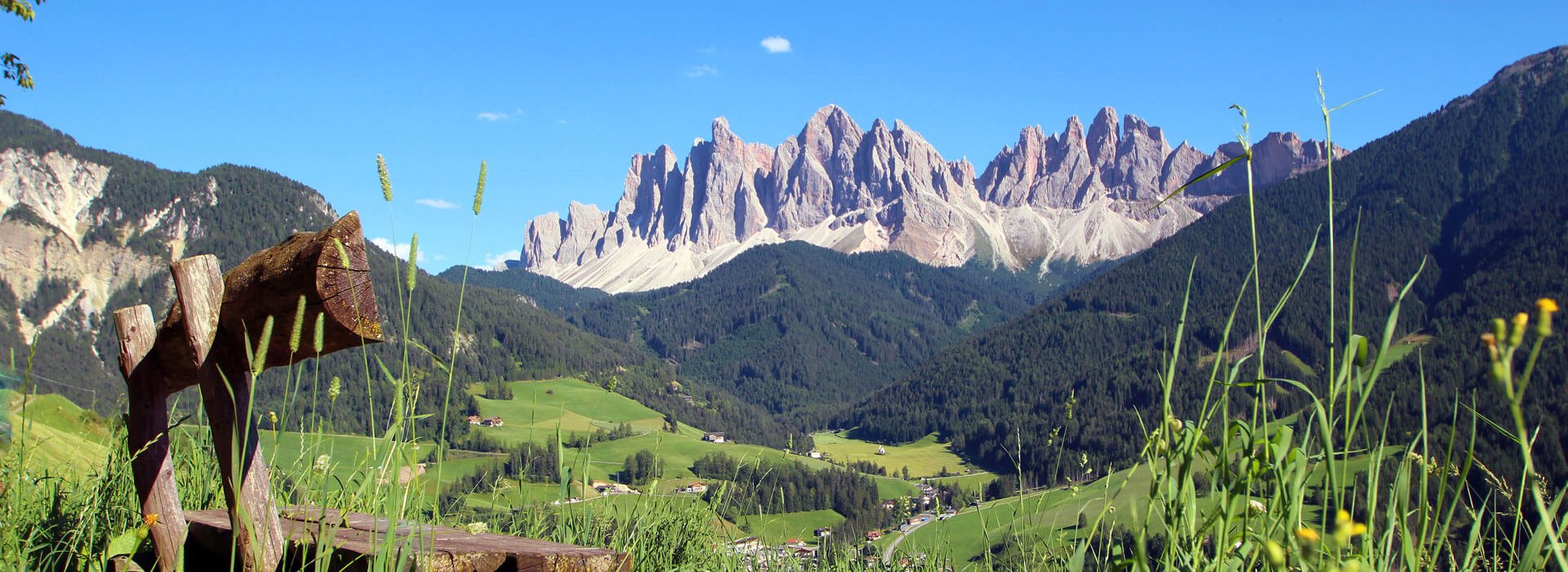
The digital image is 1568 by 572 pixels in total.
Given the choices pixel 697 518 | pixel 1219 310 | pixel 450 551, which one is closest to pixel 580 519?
pixel 697 518

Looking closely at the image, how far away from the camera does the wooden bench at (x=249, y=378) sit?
335cm

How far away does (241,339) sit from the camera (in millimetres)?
3807

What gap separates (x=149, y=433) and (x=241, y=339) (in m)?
0.75

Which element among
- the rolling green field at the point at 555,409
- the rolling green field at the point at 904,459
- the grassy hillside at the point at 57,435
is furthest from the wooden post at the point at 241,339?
the rolling green field at the point at 904,459

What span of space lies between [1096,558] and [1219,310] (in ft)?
686

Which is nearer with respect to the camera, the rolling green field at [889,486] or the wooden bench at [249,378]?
the wooden bench at [249,378]

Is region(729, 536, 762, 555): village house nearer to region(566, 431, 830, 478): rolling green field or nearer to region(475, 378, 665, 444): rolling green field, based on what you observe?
region(566, 431, 830, 478): rolling green field

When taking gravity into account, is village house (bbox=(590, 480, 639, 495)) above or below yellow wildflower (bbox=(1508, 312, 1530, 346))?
below

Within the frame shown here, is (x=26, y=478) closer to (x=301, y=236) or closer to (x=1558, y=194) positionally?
(x=301, y=236)

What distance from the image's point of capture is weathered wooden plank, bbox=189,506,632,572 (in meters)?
3.21

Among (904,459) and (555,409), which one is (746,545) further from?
(904,459)

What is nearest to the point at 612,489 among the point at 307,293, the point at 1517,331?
the point at 307,293

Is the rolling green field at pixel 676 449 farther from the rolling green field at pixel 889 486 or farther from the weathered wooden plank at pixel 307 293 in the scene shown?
the weathered wooden plank at pixel 307 293

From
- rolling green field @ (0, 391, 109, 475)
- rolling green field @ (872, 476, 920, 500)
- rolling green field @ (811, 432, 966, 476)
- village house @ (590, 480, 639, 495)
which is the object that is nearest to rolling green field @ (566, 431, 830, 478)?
rolling green field @ (872, 476, 920, 500)
